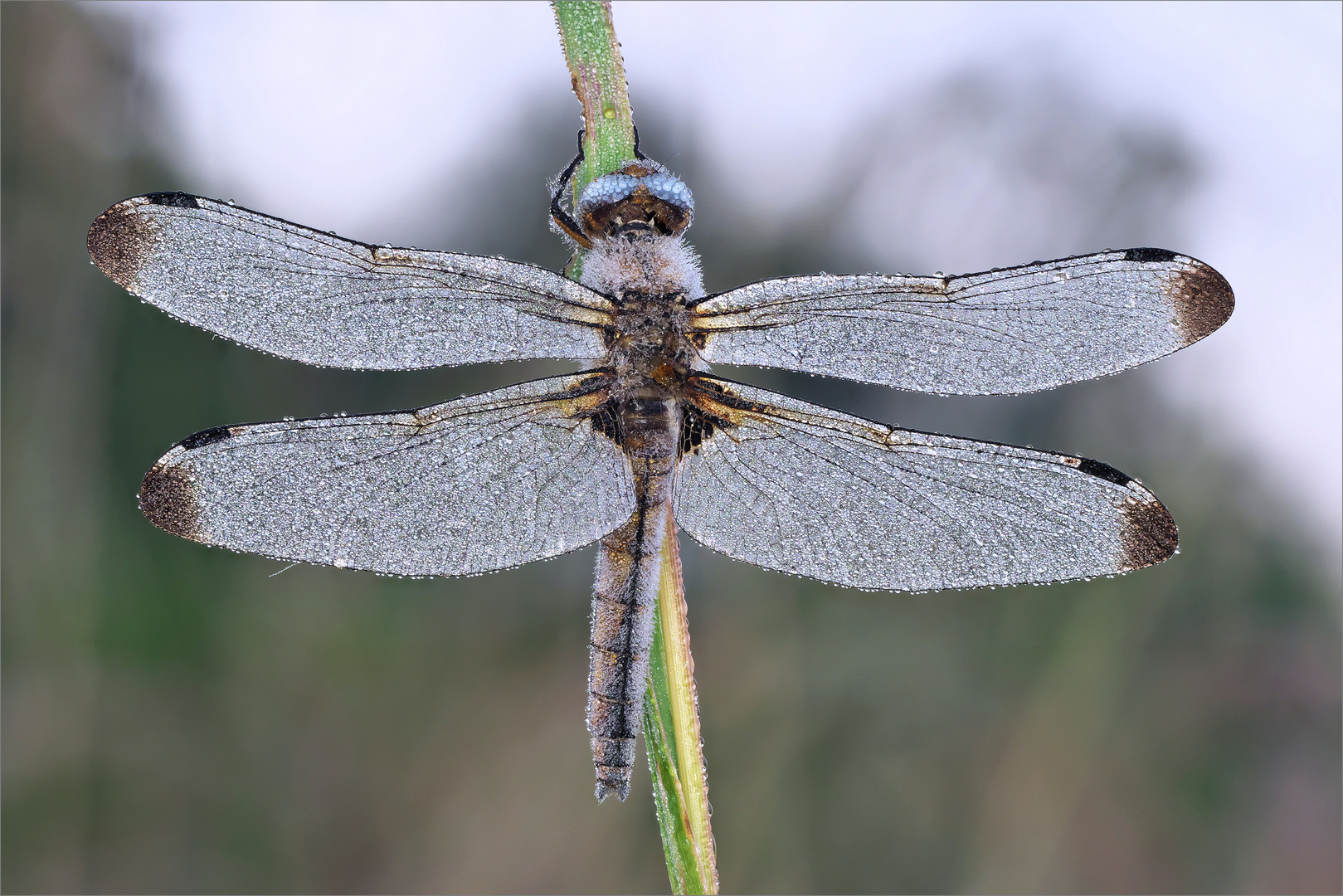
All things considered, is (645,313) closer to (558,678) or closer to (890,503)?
(890,503)

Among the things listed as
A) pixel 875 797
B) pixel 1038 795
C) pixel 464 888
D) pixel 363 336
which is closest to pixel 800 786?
pixel 875 797

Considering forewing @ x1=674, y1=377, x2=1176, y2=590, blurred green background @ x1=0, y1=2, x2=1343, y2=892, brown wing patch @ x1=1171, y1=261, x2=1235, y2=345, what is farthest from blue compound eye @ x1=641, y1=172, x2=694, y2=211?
blurred green background @ x1=0, y1=2, x2=1343, y2=892

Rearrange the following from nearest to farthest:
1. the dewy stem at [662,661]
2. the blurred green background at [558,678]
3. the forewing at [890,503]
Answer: the dewy stem at [662,661] < the forewing at [890,503] < the blurred green background at [558,678]

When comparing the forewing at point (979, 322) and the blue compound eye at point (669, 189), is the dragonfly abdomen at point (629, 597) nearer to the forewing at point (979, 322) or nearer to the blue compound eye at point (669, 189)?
the forewing at point (979, 322)

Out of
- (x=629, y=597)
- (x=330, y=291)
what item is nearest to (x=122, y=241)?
(x=330, y=291)

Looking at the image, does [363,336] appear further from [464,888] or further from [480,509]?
[464,888]

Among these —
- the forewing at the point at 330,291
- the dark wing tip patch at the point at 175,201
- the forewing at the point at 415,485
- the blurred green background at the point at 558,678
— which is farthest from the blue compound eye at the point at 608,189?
the blurred green background at the point at 558,678
